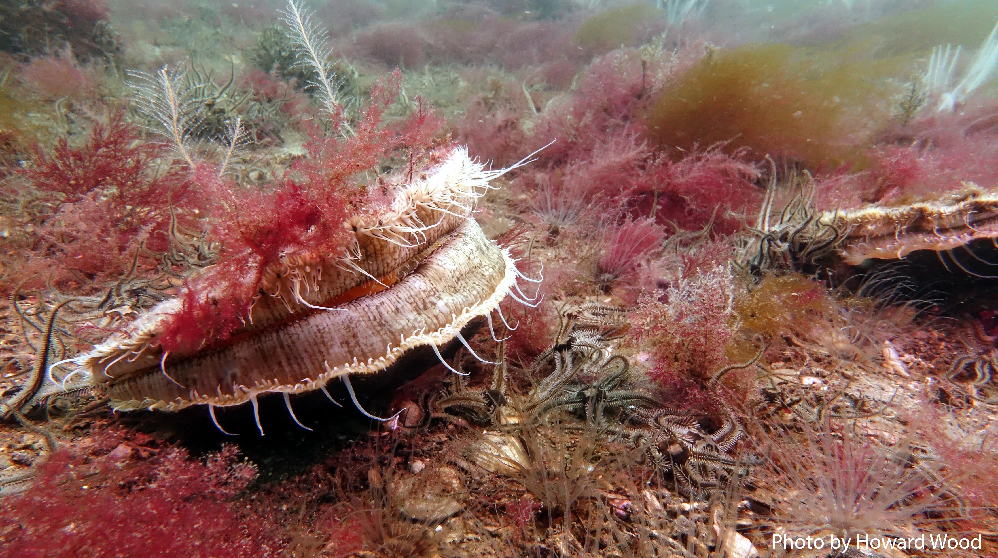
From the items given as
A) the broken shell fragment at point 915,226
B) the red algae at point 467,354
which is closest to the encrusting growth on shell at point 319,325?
the red algae at point 467,354

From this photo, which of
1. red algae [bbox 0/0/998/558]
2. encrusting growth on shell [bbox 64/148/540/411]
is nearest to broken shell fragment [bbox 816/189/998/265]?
red algae [bbox 0/0/998/558]

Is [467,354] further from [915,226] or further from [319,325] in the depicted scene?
[915,226]

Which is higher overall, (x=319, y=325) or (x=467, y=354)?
(x=319, y=325)

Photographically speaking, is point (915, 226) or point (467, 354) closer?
point (467, 354)

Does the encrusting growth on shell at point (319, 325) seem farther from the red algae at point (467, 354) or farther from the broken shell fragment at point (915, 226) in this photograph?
the broken shell fragment at point (915, 226)

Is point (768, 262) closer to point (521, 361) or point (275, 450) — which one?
point (521, 361)

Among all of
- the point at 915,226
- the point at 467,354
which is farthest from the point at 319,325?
the point at 915,226

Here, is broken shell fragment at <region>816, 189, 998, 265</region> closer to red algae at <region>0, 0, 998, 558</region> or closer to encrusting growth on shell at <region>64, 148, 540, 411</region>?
red algae at <region>0, 0, 998, 558</region>

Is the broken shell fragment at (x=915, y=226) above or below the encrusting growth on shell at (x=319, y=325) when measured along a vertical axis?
below

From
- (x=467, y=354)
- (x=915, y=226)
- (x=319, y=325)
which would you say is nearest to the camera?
(x=319, y=325)
